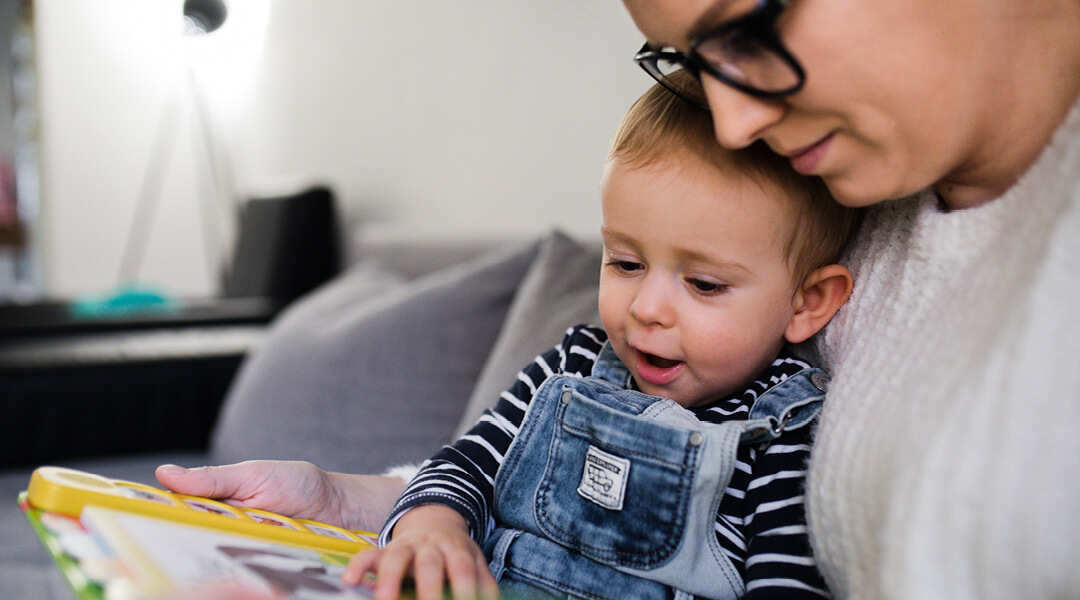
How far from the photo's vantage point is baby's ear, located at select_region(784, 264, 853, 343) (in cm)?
79

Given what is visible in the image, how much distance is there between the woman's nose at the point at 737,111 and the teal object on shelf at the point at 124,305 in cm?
204

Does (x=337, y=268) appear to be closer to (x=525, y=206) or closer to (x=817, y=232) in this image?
(x=525, y=206)

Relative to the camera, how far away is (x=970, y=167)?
644 millimetres

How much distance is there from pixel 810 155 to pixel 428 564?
0.42 m

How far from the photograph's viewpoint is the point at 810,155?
0.63 m

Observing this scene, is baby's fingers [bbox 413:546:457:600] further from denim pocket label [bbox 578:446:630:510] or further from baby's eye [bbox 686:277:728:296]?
baby's eye [bbox 686:277:728:296]

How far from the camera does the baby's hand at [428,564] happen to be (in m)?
0.57

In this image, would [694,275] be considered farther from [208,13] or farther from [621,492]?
[208,13]

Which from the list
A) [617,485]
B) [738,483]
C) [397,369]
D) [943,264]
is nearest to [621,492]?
[617,485]

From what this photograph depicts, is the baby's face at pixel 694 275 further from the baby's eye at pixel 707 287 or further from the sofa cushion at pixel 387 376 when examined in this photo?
the sofa cushion at pixel 387 376

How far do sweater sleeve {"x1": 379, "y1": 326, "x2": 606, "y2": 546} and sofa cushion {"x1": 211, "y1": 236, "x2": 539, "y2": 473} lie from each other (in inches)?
16.3

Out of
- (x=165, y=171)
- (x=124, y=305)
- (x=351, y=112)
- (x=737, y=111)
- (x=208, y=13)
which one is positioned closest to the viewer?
(x=737, y=111)

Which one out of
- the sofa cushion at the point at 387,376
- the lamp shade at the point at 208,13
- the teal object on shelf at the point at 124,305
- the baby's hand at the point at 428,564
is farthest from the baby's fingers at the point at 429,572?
the lamp shade at the point at 208,13

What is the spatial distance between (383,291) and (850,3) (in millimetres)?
1281
